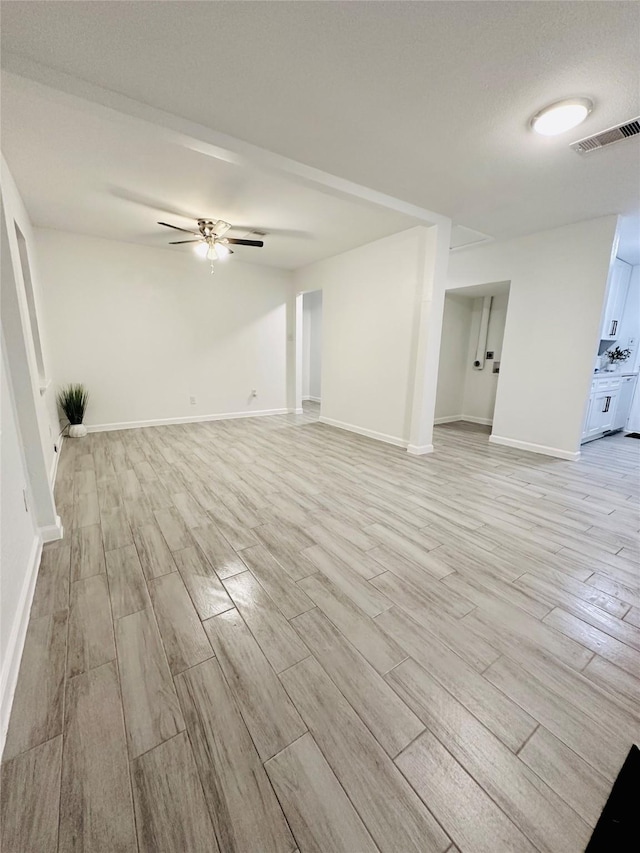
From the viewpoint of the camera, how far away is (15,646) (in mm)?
1316

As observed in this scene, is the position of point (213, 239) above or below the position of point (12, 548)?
above

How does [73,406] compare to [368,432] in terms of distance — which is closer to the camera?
[73,406]

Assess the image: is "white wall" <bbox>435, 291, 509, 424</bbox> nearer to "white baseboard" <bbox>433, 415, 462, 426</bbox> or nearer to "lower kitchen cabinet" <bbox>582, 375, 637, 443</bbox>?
"white baseboard" <bbox>433, 415, 462, 426</bbox>

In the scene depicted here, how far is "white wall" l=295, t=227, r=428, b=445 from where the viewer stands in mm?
4141

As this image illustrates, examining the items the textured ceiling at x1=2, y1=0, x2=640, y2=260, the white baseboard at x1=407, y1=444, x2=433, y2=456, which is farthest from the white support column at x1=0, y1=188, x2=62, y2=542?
the white baseboard at x1=407, y1=444, x2=433, y2=456

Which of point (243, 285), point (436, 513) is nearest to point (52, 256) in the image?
point (243, 285)

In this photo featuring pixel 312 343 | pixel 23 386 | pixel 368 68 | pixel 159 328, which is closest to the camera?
pixel 368 68

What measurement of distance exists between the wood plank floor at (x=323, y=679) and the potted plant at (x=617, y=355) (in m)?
3.36

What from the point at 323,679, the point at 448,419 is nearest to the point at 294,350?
the point at 448,419

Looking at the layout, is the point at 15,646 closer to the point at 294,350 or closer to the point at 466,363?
the point at 294,350

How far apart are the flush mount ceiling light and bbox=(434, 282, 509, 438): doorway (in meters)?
3.32

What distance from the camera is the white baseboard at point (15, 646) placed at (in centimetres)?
110

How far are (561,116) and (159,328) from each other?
5033 mm

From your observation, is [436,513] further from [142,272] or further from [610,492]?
[142,272]
